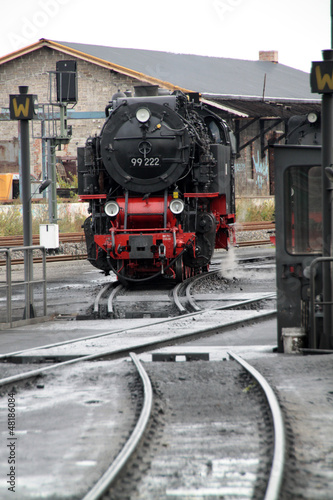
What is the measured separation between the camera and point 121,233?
579 inches

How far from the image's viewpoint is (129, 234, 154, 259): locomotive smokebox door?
14359 millimetres

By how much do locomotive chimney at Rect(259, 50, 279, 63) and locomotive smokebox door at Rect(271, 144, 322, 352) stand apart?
45.1 metres

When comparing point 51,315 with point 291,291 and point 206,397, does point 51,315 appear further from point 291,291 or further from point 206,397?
point 206,397

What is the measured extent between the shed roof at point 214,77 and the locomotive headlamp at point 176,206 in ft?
56.3

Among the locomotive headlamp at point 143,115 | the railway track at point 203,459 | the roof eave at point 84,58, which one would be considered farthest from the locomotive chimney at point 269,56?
the railway track at point 203,459

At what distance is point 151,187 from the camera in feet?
49.6

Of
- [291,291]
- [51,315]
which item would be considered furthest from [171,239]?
[291,291]

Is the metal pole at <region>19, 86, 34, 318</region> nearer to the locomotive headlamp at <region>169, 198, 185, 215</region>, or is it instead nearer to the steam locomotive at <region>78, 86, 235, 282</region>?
the steam locomotive at <region>78, 86, 235, 282</region>

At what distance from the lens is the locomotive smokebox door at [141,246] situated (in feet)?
47.1

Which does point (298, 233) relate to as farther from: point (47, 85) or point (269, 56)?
point (269, 56)

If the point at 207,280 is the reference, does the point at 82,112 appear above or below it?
above

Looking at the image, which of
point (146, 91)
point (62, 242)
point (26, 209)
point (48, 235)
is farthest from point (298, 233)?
point (62, 242)

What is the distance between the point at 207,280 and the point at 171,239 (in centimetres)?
193

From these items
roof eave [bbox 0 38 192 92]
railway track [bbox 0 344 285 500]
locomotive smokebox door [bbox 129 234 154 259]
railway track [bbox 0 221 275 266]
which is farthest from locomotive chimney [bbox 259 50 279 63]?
railway track [bbox 0 344 285 500]
